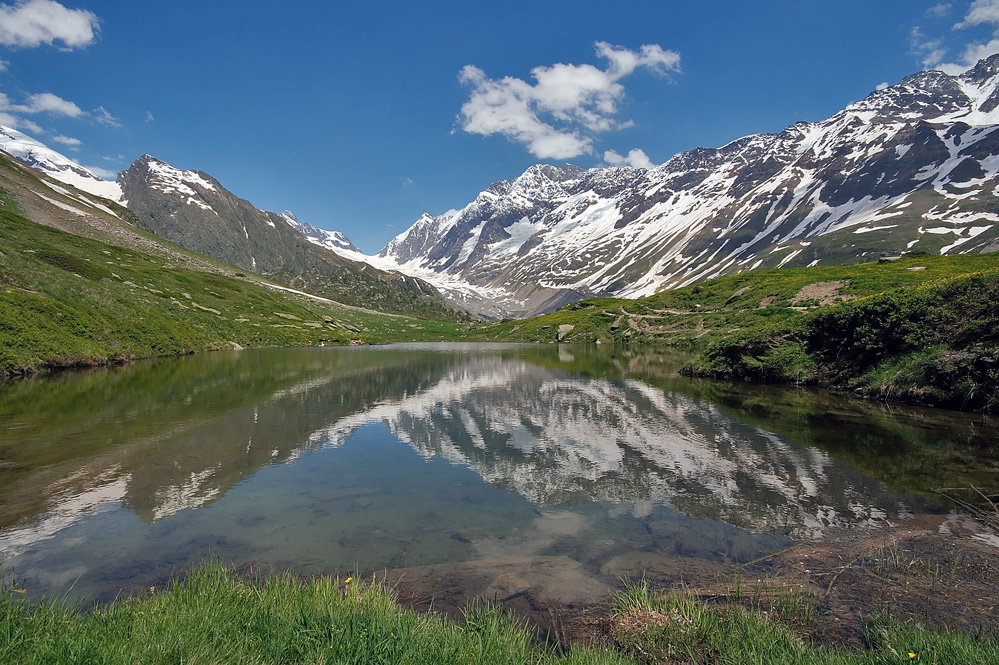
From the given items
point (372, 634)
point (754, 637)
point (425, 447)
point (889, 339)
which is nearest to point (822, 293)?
point (889, 339)

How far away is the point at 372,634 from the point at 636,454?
9.83 m

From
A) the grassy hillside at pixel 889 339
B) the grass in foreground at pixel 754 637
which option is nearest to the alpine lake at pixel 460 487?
the grass in foreground at pixel 754 637

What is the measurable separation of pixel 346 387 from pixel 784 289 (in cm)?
4980

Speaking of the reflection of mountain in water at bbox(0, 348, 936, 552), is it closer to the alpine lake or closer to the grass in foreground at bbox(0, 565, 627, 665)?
the alpine lake

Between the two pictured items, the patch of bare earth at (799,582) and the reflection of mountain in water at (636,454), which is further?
the reflection of mountain in water at (636,454)

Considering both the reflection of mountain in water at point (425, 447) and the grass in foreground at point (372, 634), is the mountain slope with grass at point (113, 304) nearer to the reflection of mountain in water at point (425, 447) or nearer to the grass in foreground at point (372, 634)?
the reflection of mountain in water at point (425, 447)

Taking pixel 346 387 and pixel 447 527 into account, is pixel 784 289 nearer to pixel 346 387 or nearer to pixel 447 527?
pixel 346 387

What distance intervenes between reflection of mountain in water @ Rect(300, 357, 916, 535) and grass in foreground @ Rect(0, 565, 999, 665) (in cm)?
361

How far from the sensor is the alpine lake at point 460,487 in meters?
6.73

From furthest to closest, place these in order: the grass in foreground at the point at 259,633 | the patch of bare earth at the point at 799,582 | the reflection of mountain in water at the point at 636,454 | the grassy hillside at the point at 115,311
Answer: the grassy hillside at the point at 115,311, the reflection of mountain in water at the point at 636,454, the patch of bare earth at the point at 799,582, the grass in foreground at the point at 259,633

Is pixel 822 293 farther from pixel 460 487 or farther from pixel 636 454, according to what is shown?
pixel 460 487

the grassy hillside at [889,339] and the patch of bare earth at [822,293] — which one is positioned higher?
the patch of bare earth at [822,293]

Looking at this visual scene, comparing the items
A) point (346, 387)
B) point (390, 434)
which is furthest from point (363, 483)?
point (346, 387)

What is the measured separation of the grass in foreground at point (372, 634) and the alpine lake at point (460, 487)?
963 millimetres
